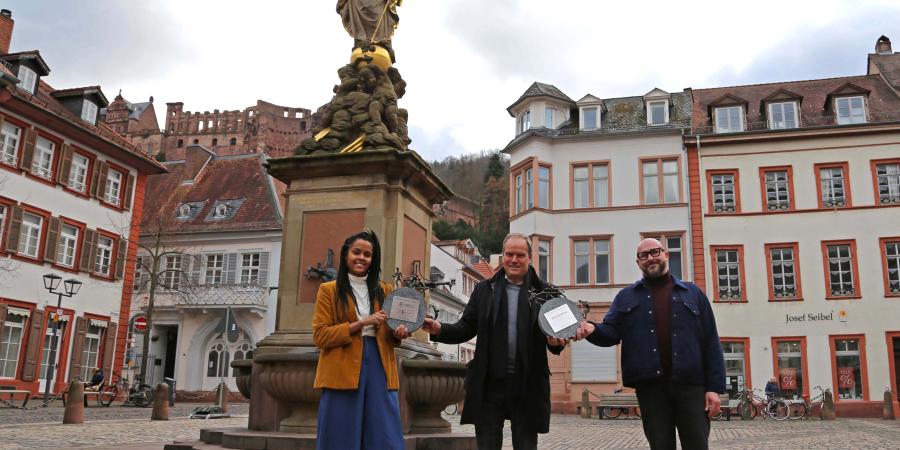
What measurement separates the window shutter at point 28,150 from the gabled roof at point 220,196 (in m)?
10.2

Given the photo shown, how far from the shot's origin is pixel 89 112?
30297mm

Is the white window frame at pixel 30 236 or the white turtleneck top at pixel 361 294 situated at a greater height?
the white window frame at pixel 30 236

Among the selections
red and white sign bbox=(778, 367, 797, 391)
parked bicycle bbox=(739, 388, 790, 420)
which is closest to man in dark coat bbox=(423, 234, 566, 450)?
parked bicycle bbox=(739, 388, 790, 420)

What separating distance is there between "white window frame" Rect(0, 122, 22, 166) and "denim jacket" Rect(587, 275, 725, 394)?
25.4 metres

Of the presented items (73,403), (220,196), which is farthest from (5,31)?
(73,403)

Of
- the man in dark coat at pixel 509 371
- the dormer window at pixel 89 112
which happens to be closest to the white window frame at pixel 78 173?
→ the dormer window at pixel 89 112

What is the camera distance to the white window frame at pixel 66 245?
27.2 m

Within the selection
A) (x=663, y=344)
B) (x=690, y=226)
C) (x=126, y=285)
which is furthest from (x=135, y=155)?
(x=663, y=344)

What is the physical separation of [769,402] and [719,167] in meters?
9.48

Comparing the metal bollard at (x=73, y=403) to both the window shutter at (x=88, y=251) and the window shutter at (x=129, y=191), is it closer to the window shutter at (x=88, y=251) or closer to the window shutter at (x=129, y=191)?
the window shutter at (x=88, y=251)

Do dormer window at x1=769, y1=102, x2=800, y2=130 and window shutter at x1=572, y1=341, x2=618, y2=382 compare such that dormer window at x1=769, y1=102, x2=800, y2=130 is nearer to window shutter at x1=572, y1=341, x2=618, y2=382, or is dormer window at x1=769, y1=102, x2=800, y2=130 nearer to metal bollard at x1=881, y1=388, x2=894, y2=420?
metal bollard at x1=881, y1=388, x2=894, y2=420

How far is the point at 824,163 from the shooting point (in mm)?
28984

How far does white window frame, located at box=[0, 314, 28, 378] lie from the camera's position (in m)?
24.4

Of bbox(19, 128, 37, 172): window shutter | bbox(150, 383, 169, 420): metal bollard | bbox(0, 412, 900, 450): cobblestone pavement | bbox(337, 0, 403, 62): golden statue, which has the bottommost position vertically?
bbox(0, 412, 900, 450): cobblestone pavement
